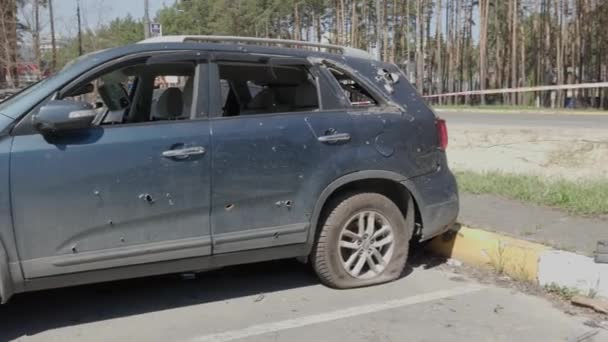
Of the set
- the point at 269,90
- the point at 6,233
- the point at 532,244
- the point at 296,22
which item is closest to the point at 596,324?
the point at 532,244

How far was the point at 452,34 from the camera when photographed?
49719 mm

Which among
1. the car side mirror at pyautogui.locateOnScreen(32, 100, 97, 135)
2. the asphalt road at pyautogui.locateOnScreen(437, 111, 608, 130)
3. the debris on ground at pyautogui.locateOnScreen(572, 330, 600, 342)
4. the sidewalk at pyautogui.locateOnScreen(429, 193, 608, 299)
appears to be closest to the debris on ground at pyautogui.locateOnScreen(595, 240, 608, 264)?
the sidewalk at pyautogui.locateOnScreen(429, 193, 608, 299)

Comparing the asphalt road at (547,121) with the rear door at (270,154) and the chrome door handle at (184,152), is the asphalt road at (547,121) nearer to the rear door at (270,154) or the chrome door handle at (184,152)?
the rear door at (270,154)

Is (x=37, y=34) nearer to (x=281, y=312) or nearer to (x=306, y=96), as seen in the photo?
(x=306, y=96)

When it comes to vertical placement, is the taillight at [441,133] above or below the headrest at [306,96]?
below

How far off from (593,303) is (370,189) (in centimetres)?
175

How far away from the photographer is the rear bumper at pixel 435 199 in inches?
192

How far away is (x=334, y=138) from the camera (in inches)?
177

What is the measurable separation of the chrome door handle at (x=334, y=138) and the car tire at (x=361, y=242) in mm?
452

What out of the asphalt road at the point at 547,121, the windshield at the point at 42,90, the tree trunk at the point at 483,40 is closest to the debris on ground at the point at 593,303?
the windshield at the point at 42,90

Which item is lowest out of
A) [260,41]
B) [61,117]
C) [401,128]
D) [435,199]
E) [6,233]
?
[435,199]

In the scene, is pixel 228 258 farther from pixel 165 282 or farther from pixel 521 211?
pixel 521 211

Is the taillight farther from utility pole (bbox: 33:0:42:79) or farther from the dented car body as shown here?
utility pole (bbox: 33:0:42:79)

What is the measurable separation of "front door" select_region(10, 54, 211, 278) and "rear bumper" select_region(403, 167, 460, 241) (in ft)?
5.66
